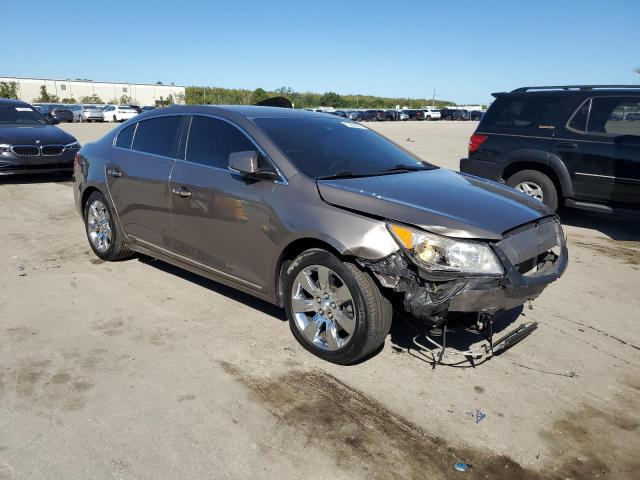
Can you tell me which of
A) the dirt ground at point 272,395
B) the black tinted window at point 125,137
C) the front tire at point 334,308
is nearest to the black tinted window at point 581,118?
the dirt ground at point 272,395

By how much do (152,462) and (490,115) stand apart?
295 inches

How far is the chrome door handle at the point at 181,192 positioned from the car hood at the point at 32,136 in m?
7.62

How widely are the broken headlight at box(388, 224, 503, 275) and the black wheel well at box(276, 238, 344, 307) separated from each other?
58 cm

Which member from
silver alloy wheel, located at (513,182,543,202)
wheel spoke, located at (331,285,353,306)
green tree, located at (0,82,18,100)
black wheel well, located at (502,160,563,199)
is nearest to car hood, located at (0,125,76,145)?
black wheel well, located at (502,160,563,199)

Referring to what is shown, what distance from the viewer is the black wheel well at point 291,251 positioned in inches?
143

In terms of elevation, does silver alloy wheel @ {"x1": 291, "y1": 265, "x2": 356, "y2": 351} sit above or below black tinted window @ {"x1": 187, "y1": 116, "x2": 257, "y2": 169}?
below

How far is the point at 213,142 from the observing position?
4504 mm

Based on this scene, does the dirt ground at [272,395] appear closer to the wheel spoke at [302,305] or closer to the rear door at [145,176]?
the wheel spoke at [302,305]

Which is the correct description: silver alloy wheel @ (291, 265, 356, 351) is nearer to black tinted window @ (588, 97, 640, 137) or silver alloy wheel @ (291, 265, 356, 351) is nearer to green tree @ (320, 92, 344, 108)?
black tinted window @ (588, 97, 640, 137)

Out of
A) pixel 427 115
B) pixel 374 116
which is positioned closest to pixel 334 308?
pixel 374 116

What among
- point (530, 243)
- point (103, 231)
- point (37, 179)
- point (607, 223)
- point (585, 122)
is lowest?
point (37, 179)

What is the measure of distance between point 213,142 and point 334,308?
71.3 inches

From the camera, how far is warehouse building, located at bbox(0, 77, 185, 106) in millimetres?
82188

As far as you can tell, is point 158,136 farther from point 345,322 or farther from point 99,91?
point 99,91
